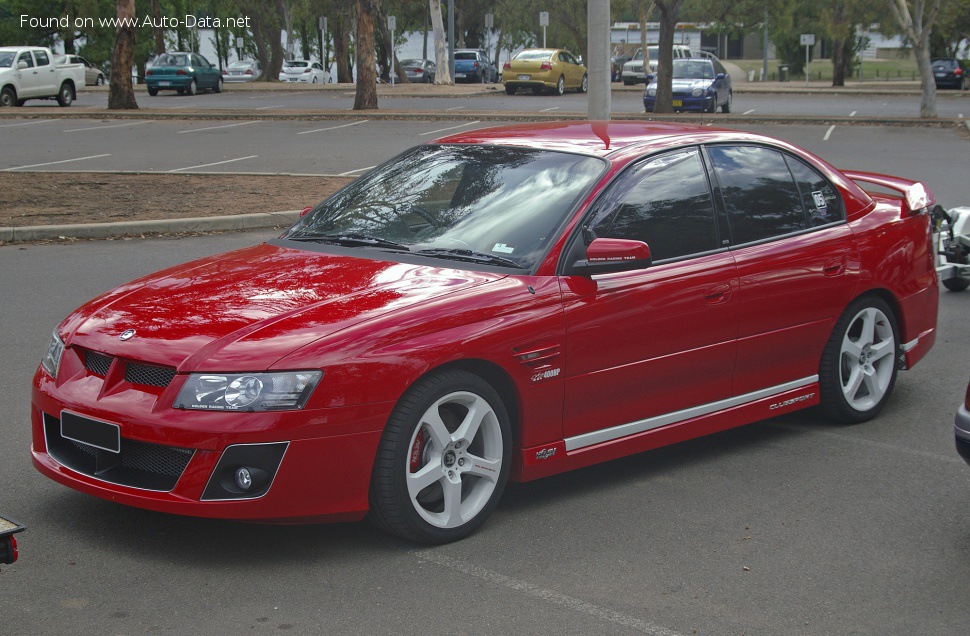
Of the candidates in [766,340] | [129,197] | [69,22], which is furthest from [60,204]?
[69,22]

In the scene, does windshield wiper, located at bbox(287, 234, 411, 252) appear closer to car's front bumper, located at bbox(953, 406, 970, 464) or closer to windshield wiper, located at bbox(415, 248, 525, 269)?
windshield wiper, located at bbox(415, 248, 525, 269)

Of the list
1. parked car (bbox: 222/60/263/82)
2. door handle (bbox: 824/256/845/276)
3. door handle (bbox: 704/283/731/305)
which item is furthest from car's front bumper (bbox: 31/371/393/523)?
parked car (bbox: 222/60/263/82)

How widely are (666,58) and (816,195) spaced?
26.6m

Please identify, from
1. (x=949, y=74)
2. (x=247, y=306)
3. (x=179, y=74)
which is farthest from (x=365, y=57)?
(x=949, y=74)

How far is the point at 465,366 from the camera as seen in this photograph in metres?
4.55

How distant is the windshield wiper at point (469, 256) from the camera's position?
495 centimetres

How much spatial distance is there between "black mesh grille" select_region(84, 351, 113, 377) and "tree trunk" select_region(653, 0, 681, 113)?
27.5m

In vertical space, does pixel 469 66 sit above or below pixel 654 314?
above

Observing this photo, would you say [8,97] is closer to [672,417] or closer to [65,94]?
[65,94]

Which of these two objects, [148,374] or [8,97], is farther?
[8,97]

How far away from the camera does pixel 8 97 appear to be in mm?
37312

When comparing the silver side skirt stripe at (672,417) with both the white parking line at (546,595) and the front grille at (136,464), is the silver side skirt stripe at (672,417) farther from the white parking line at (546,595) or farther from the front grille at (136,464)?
the front grille at (136,464)

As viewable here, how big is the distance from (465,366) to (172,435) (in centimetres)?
115

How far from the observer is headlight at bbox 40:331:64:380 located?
182 inches
